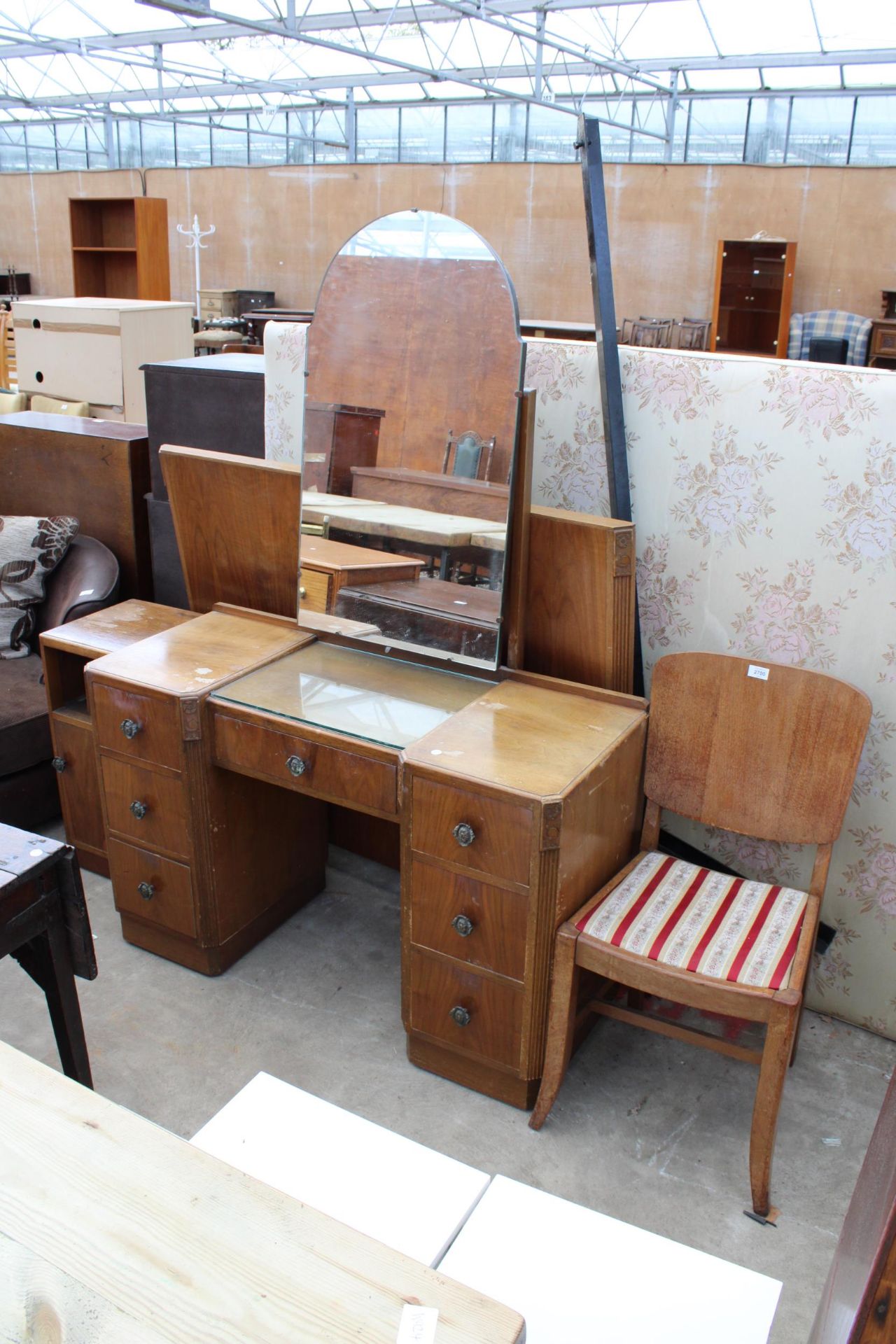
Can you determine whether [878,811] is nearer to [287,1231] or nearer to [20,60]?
[287,1231]

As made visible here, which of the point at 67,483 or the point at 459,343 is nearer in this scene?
the point at 459,343

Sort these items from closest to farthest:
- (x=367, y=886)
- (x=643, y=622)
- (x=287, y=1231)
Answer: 1. (x=287, y=1231)
2. (x=643, y=622)
3. (x=367, y=886)

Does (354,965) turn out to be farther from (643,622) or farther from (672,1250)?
(672,1250)

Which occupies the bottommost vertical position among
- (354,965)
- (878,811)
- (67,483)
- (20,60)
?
(354,965)

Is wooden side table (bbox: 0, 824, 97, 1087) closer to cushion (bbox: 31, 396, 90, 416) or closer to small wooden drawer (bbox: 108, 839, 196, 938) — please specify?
small wooden drawer (bbox: 108, 839, 196, 938)

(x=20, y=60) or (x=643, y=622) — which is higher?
(x=20, y=60)

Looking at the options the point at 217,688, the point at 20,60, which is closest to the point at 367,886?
the point at 217,688

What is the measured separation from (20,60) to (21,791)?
44.0 ft

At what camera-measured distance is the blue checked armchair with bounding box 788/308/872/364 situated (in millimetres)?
8156

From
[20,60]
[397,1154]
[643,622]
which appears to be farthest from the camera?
[20,60]

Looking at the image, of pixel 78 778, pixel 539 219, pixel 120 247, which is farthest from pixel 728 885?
pixel 539 219

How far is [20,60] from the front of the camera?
42.1ft

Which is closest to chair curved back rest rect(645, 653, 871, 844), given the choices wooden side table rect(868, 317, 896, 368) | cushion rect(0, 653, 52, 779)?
cushion rect(0, 653, 52, 779)

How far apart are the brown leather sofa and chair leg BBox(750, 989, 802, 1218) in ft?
6.53
